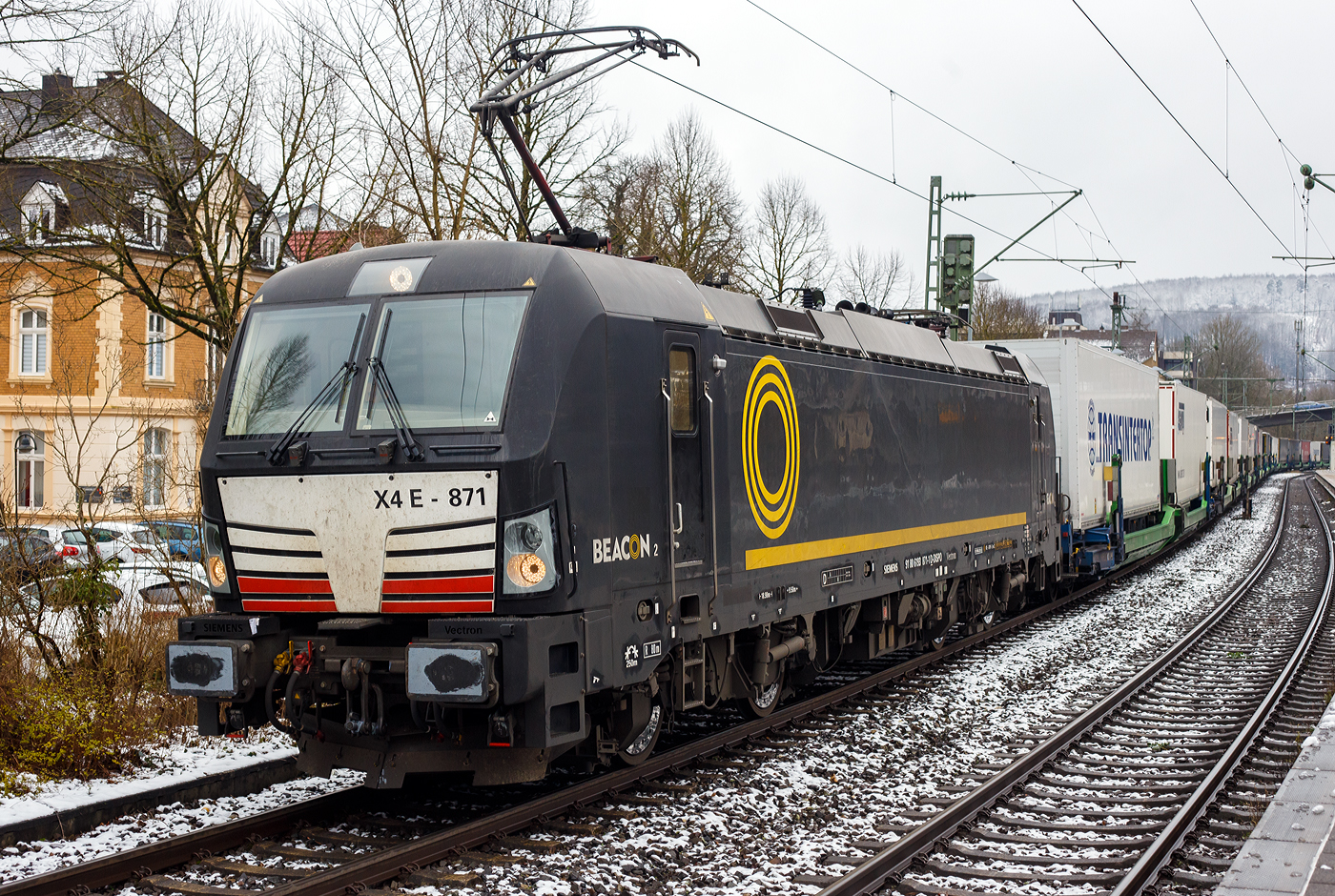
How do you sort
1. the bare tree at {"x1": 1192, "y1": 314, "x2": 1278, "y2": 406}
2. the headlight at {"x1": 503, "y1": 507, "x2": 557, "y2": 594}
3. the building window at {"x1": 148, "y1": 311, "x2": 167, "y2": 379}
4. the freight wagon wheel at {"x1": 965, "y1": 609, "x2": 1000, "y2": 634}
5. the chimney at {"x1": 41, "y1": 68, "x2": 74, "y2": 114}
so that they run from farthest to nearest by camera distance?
1. the bare tree at {"x1": 1192, "y1": 314, "x2": 1278, "y2": 406}
2. the building window at {"x1": 148, "y1": 311, "x2": 167, "y2": 379}
3. the freight wagon wheel at {"x1": 965, "y1": 609, "x2": 1000, "y2": 634}
4. the chimney at {"x1": 41, "y1": 68, "x2": 74, "y2": 114}
5. the headlight at {"x1": 503, "y1": 507, "x2": 557, "y2": 594}

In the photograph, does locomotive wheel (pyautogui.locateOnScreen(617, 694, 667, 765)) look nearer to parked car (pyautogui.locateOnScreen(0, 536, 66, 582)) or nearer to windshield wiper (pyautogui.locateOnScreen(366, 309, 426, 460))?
windshield wiper (pyautogui.locateOnScreen(366, 309, 426, 460))

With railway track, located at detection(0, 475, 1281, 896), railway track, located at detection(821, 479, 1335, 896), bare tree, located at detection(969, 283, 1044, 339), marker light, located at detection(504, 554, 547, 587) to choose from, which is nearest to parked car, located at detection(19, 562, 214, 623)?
railway track, located at detection(0, 475, 1281, 896)

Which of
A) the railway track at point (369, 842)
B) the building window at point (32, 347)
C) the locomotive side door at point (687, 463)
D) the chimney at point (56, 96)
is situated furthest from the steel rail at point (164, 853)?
the building window at point (32, 347)

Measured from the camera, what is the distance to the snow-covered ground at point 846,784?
634 cm

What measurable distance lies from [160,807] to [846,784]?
175 inches

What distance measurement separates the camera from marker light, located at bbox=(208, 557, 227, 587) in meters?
7.37

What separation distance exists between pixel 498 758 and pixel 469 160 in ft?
44.4

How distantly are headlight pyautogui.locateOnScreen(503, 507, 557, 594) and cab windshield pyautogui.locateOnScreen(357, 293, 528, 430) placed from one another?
0.61 metres

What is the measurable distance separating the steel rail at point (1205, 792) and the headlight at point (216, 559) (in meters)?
5.37

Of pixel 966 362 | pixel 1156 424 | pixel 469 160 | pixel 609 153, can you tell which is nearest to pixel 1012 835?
pixel 966 362

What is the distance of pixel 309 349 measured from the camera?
290 inches

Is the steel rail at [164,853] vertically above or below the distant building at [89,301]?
below

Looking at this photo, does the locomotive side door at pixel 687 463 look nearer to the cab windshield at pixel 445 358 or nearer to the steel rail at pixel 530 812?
the steel rail at pixel 530 812

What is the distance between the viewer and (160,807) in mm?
7270
